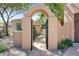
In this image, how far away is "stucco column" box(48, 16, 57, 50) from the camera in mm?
11836

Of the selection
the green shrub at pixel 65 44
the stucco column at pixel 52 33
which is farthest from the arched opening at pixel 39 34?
the green shrub at pixel 65 44

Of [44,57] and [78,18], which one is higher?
[78,18]

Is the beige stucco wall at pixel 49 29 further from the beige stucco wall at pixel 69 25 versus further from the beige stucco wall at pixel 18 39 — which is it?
the beige stucco wall at pixel 69 25

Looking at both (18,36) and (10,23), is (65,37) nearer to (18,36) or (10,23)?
(18,36)

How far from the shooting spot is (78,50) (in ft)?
36.0

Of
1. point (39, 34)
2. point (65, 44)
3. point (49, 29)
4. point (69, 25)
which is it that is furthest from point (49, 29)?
point (39, 34)

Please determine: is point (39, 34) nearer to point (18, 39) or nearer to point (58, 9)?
point (58, 9)

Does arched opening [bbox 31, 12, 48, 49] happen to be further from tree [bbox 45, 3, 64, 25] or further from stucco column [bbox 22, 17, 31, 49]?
tree [bbox 45, 3, 64, 25]

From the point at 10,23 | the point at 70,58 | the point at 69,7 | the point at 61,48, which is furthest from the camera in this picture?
the point at 10,23

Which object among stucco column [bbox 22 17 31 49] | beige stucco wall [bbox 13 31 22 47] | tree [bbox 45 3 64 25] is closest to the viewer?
stucco column [bbox 22 17 31 49]

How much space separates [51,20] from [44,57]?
10.6ft

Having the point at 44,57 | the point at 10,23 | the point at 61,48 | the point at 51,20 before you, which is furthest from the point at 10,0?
the point at 10,23

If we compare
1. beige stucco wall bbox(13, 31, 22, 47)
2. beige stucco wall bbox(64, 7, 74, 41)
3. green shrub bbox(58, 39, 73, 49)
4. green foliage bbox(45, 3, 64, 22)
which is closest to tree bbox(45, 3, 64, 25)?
green foliage bbox(45, 3, 64, 22)

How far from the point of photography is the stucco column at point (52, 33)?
38.8ft
